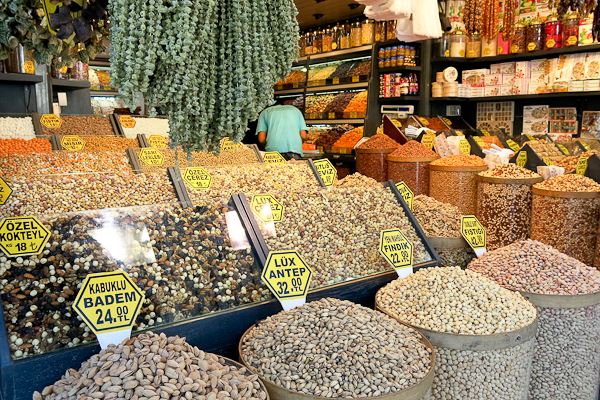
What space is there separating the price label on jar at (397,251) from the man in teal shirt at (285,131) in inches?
111

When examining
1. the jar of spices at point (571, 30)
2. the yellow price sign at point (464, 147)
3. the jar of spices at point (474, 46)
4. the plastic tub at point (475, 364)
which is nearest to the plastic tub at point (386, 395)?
the plastic tub at point (475, 364)

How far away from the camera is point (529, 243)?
1938mm

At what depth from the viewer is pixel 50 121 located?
3.63 meters

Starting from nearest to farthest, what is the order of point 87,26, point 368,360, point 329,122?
point 368,360 → point 87,26 → point 329,122

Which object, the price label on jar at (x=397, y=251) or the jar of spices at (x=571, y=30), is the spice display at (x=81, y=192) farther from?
the jar of spices at (x=571, y=30)

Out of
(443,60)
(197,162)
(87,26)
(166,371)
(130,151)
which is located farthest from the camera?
Answer: (443,60)

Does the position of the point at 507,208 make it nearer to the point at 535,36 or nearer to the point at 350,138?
the point at 535,36

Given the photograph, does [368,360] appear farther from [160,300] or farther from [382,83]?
[382,83]

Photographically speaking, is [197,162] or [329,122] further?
[329,122]

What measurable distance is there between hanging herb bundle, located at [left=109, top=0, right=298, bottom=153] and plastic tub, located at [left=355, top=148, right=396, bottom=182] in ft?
8.36

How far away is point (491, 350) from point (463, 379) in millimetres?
113

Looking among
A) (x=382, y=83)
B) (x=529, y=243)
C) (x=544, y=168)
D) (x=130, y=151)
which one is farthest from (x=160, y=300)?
(x=382, y=83)

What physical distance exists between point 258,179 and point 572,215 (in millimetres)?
1746

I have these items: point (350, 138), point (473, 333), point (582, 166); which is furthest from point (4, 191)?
point (350, 138)
